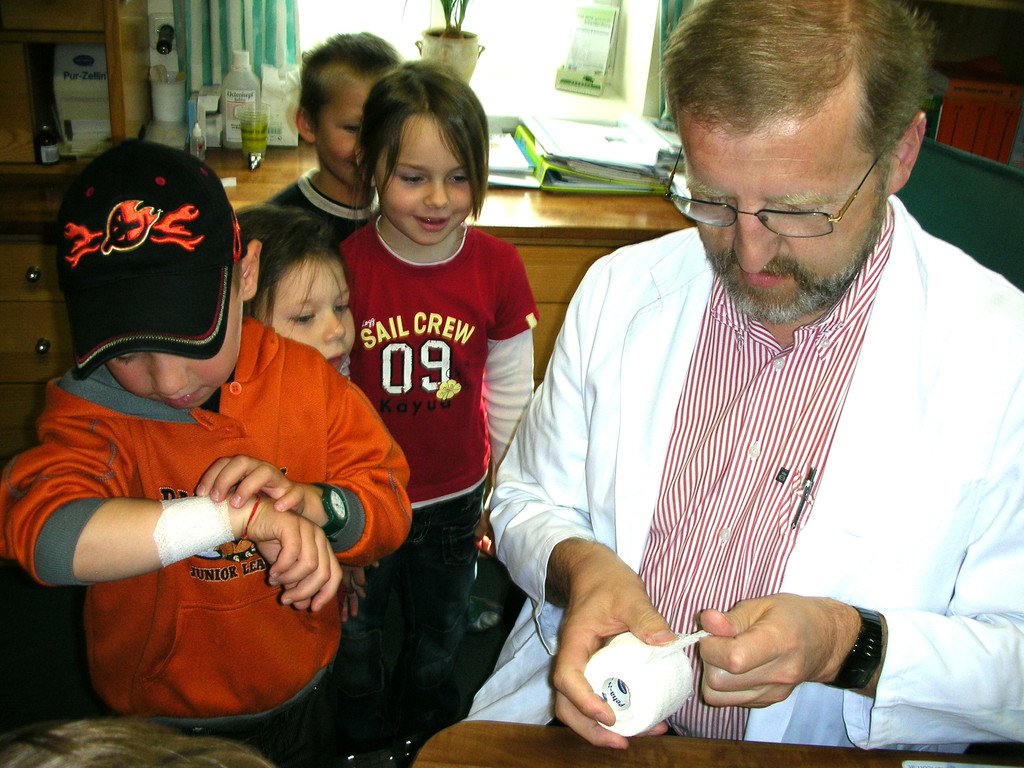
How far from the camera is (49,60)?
8.04ft

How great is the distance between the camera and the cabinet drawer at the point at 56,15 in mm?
2225

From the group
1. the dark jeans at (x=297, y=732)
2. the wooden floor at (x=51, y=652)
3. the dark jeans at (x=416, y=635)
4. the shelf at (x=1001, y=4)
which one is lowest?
the wooden floor at (x=51, y=652)

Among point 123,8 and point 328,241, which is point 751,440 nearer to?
point 328,241

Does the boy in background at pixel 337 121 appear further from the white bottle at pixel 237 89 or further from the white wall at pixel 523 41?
the white wall at pixel 523 41

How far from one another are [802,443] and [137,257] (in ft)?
2.85

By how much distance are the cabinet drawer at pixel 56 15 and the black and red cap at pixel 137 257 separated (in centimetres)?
157

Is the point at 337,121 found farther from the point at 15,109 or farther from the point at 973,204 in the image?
the point at 973,204

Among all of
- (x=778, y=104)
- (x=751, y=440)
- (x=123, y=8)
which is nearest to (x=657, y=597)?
(x=751, y=440)

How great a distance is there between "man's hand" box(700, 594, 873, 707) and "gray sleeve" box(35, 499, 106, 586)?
0.69 metres

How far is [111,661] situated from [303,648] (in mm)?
258

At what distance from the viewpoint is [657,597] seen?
1.20m

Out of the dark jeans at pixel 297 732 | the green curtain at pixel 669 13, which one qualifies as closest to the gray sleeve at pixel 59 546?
the dark jeans at pixel 297 732

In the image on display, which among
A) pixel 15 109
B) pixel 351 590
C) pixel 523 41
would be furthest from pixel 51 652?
pixel 523 41

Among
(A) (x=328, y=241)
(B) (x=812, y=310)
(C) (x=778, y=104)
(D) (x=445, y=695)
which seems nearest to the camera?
(C) (x=778, y=104)
